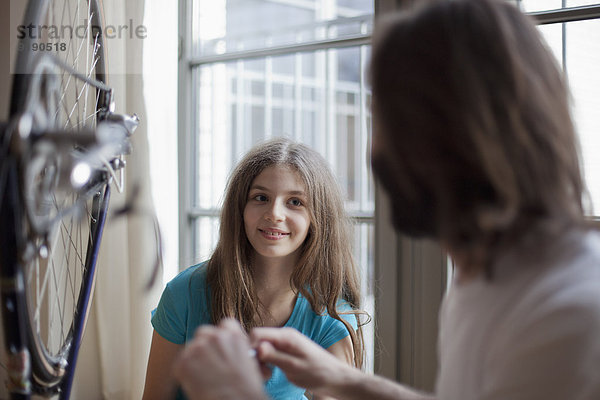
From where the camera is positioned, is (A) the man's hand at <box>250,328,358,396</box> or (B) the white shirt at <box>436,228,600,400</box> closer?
(B) the white shirt at <box>436,228,600,400</box>

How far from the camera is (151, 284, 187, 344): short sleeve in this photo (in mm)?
1381

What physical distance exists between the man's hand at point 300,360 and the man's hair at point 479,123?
0.95ft

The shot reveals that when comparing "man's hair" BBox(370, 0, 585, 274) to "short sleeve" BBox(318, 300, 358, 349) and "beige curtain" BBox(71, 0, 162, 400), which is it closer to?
"short sleeve" BBox(318, 300, 358, 349)

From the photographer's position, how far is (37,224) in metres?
0.63

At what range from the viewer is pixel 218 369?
27.1 inches

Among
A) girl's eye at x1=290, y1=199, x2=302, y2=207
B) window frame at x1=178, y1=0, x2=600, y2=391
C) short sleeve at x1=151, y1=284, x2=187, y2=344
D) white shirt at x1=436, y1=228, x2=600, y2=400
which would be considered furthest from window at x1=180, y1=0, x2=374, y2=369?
white shirt at x1=436, y1=228, x2=600, y2=400

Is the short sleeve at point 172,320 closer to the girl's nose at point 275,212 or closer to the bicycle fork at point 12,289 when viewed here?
the girl's nose at point 275,212

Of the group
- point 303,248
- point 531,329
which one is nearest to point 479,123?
point 531,329

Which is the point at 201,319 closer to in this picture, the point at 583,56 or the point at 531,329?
the point at 531,329

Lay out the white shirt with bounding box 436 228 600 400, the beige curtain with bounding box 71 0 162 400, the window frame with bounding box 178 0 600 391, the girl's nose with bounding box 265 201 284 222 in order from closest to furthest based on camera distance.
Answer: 1. the white shirt with bounding box 436 228 600 400
2. the girl's nose with bounding box 265 201 284 222
3. the window frame with bounding box 178 0 600 391
4. the beige curtain with bounding box 71 0 162 400

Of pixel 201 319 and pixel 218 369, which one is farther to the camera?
pixel 201 319

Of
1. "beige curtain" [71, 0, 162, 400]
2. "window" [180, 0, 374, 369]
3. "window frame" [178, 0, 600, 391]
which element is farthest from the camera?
"window" [180, 0, 374, 369]

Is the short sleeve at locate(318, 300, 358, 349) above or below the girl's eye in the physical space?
below

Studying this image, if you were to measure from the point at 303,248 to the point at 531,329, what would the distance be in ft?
2.90
